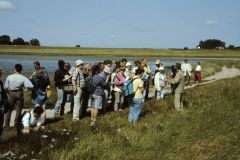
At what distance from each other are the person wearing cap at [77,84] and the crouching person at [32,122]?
6.73 ft

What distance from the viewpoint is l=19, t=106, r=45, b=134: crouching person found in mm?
11414

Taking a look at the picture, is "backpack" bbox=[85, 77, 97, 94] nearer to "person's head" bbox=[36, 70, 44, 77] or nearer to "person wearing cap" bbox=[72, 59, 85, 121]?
"person wearing cap" bbox=[72, 59, 85, 121]

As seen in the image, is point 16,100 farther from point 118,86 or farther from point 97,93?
point 118,86

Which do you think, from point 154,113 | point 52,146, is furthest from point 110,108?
point 52,146

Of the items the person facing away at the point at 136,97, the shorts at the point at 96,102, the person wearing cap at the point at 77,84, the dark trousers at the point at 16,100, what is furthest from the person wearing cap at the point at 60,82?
the person facing away at the point at 136,97

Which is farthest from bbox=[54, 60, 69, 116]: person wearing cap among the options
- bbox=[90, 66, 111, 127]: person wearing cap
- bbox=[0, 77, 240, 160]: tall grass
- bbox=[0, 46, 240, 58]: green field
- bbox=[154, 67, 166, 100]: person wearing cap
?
bbox=[0, 46, 240, 58]: green field

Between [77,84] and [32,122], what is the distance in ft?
7.73

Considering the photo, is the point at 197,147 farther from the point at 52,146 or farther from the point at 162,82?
the point at 162,82

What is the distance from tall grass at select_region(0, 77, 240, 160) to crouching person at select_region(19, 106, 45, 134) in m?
0.32

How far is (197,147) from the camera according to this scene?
35.0ft

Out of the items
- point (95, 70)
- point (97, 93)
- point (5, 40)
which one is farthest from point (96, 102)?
point (5, 40)

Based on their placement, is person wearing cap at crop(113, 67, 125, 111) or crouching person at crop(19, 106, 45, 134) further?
person wearing cap at crop(113, 67, 125, 111)

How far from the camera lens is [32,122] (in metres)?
11.6

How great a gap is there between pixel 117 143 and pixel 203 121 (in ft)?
12.0
